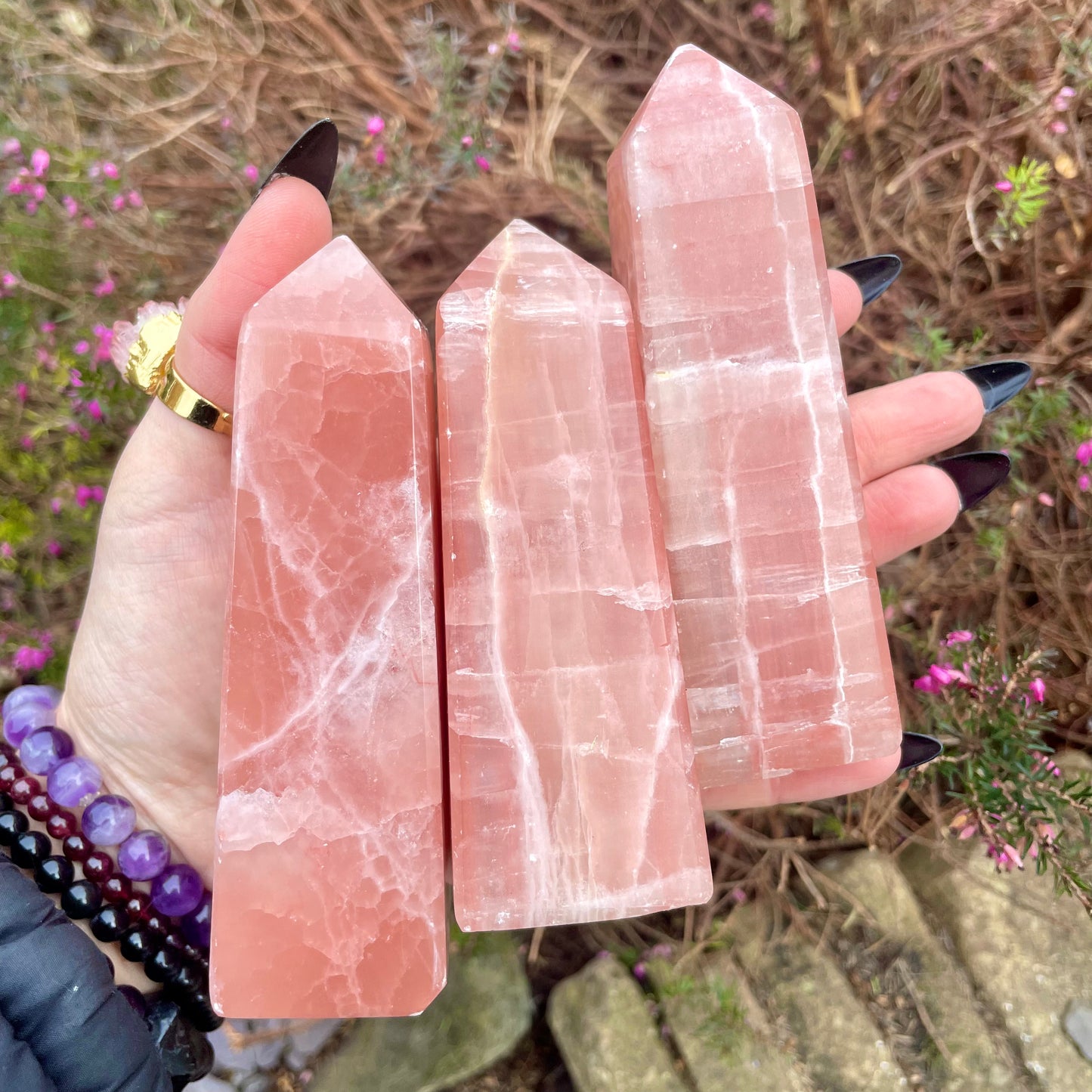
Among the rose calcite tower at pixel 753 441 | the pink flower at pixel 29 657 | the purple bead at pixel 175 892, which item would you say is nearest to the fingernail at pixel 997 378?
the rose calcite tower at pixel 753 441

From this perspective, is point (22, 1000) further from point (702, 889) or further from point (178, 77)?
point (178, 77)

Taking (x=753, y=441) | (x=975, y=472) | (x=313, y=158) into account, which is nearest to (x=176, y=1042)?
(x=753, y=441)

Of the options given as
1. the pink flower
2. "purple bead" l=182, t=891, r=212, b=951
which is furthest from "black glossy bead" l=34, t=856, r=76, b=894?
the pink flower

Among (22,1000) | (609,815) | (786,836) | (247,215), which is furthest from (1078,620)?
(22,1000)

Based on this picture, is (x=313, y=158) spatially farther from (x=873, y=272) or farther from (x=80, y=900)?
(x=80, y=900)

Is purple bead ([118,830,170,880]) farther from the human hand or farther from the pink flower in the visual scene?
the pink flower

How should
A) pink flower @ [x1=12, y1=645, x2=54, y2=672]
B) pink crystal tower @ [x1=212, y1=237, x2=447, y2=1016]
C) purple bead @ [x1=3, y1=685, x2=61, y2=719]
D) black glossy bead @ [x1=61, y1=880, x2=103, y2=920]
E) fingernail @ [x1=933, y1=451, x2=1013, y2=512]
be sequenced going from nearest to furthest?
pink crystal tower @ [x1=212, y1=237, x2=447, y2=1016], black glossy bead @ [x1=61, y1=880, x2=103, y2=920], purple bead @ [x1=3, y1=685, x2=61, y2=719], fingernail @ [x1=933, y1=451, x2=1013, y2=512], pink flower @ [x1=12, y1=645, x2=54, y2=672]
